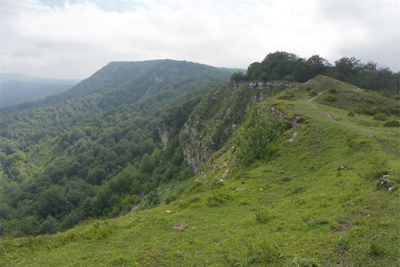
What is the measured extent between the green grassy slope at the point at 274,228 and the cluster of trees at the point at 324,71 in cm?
5670

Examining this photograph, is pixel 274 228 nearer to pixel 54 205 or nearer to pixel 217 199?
pixel 217 199

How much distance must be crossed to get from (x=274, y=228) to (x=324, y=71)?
7921 centimetres

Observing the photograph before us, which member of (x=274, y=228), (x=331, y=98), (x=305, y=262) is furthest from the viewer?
(x=331, y=98)

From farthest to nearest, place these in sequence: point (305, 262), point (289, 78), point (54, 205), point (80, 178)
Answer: point (80, 178) < point (54, 205) < point (289, 78) < point (305, 262)

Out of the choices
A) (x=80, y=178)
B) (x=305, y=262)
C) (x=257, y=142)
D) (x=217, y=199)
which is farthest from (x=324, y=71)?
(x=80, y=178)

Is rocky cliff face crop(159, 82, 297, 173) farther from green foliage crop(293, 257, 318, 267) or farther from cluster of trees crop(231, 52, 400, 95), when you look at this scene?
green foliage crop(293, 257, 318, 267)

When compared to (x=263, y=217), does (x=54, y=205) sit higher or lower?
lower

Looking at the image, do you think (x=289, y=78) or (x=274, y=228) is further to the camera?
(x=289, y=78)

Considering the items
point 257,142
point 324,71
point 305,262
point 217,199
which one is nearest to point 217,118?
point 324,71

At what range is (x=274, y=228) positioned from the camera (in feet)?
35.7

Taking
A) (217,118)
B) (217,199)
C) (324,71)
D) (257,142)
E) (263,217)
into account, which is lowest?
(217,199)

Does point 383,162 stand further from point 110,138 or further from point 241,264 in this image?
point 110,138

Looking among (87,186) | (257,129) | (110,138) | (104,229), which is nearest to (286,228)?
(104,229)

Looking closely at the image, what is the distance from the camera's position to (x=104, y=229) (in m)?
12.8
